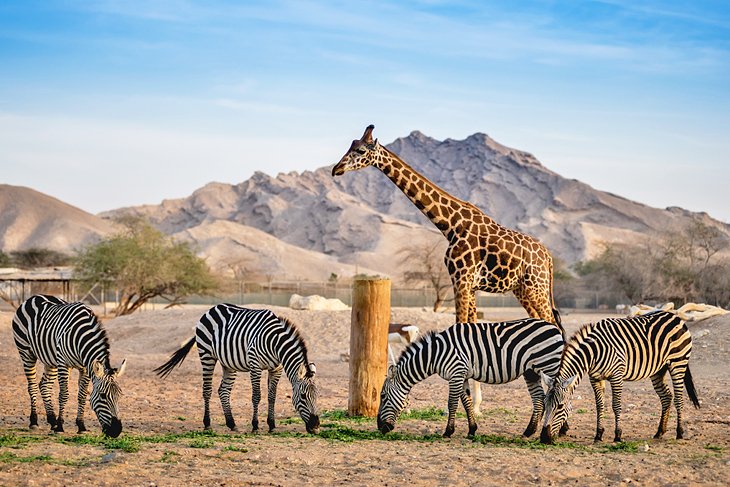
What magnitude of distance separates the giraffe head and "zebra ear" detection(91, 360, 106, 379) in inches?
140

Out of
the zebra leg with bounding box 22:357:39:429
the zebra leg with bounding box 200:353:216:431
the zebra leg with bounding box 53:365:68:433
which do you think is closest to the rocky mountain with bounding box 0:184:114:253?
the zebra leg with bounding box 22:357:39:429

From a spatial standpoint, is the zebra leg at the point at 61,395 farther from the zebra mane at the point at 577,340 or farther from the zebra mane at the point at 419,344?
the zebra mane at the point at 577,340

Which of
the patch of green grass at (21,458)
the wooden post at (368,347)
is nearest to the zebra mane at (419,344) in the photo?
the wooden post at (368,347)

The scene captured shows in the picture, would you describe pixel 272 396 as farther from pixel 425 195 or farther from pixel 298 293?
pixel 298 293

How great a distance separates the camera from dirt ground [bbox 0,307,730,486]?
25.6 ft

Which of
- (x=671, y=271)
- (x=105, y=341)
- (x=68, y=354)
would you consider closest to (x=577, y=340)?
(x=105, y=341)

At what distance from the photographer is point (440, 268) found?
44250 millimetres

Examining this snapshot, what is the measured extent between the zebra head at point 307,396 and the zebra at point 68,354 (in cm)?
197

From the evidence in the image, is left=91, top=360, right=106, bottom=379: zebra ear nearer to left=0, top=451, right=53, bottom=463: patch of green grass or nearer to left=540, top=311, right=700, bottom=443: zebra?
left=0, top=451, right=53, bottom=463: patch of green grass

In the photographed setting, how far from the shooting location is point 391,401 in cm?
1027

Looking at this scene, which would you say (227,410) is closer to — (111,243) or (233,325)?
(233,325)

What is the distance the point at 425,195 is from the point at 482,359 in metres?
2.42

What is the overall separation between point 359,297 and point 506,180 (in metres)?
120

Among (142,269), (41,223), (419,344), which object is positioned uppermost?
(41,223)
